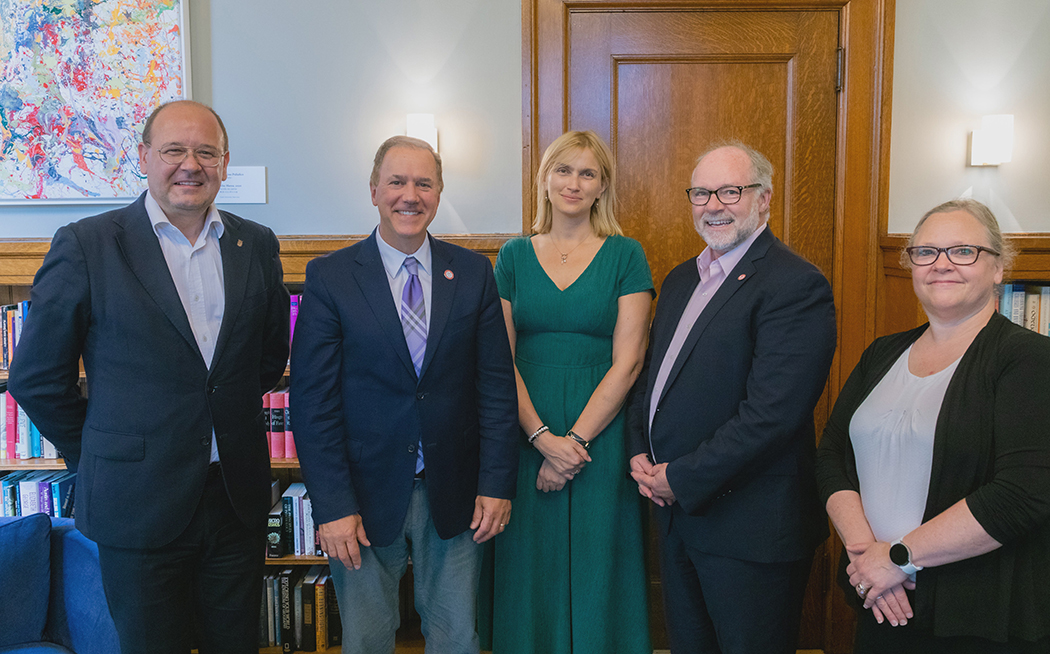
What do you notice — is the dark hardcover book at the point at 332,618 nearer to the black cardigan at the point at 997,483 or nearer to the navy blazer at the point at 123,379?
the navy blazer at the point at 123,379

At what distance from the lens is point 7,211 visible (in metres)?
2.94

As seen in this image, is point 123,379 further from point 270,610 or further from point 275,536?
point 270,610

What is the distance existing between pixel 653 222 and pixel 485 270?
4.10 feet

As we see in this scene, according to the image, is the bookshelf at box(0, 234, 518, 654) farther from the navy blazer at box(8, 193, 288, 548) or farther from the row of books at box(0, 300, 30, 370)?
the navy blazer at box(8, 193, 288, 548)

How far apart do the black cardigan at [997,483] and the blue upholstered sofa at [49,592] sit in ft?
6.83

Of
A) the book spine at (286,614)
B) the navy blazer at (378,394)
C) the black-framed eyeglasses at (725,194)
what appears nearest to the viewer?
the navy blazer at (378,394)

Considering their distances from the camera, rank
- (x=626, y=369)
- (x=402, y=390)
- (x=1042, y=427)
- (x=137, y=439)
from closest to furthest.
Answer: (x=1042, y=427) → (x=137, y=439) → (x=402, y=390) → (x=626, y=369)

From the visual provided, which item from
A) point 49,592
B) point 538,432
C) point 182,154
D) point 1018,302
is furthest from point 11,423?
point 1018,302

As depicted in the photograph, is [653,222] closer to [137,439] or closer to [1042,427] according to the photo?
[1042,427]

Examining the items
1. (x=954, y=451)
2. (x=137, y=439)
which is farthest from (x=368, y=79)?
(x=954, y=451)

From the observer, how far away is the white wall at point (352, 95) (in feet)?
9.38

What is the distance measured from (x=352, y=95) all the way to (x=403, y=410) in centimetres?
166

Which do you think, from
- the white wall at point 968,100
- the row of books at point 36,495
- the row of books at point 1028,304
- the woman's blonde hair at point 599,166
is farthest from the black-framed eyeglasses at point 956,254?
the row of books at point 36,495

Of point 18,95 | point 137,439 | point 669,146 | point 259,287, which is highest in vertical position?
point 18,95
